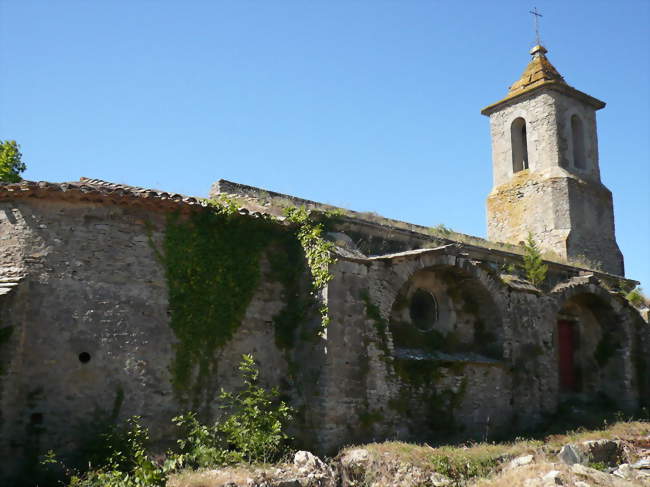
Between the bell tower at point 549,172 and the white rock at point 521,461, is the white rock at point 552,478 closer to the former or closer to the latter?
the white rock at point 521,461

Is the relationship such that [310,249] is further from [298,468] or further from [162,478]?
[162,478]

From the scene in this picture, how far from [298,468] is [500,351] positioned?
5.80m

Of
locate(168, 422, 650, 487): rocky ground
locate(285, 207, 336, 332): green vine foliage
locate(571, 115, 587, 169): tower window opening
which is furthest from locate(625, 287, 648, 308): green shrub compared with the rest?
locate(285, 207, 336, 332): green vine foliage

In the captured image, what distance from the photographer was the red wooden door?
15734mm

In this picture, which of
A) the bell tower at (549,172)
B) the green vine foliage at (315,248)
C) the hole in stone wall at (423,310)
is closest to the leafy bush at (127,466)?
the green vine foliage at (315,248)

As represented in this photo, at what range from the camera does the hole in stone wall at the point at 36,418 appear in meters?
9.13

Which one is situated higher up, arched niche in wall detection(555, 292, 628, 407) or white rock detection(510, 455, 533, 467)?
arched niche in wall detection(555, 292, 628, 407)

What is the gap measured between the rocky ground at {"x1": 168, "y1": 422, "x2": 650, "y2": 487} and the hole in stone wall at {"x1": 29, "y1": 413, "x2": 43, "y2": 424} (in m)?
2.26

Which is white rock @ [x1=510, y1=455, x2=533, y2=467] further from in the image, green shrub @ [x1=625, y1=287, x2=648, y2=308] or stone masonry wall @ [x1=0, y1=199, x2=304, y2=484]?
green shrub @ [x1=625, y1=287, x2=648, y2=308]

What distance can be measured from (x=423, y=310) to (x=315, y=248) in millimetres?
3283

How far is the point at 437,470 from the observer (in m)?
9.62

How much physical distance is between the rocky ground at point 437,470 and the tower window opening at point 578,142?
11.9m

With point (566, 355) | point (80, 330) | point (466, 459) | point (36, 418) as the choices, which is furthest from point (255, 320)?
point (566, 355)

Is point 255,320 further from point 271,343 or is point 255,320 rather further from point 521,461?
point 521,461
